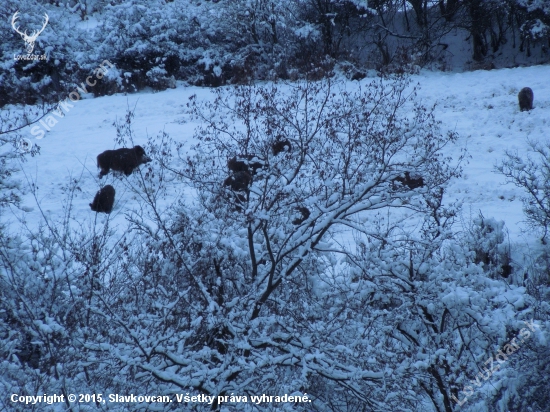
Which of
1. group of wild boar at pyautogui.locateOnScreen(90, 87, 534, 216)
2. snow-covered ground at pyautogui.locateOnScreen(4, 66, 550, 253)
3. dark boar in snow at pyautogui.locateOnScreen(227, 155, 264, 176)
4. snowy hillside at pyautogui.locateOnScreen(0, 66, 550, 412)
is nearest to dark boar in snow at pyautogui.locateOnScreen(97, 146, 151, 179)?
group of wild boar at pyautogui.locateOnScreen(90, 87, 534, 216)

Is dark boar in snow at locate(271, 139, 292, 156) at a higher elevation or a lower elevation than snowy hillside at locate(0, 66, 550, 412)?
higher

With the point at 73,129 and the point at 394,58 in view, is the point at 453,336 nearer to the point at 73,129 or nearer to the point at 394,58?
the point at 73,129

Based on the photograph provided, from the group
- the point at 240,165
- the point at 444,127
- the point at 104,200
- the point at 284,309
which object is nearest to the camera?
the point at 284,309

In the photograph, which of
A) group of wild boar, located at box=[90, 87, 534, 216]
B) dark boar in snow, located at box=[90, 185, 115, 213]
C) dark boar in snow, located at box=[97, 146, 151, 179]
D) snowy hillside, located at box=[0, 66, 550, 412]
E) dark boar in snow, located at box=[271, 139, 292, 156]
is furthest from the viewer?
dark boar in snow, located at box=[97, 146, 151, 179]

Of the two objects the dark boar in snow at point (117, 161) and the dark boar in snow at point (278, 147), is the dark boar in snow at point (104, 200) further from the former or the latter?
the dark boar in snow at point (278, 147)

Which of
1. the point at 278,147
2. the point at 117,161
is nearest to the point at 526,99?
the point at 278,147

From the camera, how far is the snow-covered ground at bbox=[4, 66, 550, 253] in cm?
976

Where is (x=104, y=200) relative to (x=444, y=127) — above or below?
below

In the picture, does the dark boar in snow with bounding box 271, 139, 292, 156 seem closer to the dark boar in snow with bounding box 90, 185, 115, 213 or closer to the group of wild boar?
the group of wild boar

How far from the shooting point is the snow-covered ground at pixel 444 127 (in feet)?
32.0

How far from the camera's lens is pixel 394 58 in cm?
1762

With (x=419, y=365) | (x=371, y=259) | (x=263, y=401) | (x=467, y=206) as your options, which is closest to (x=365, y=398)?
(x=419, y=365)

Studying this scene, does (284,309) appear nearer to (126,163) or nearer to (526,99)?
(126,163)

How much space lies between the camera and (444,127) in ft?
41.2
